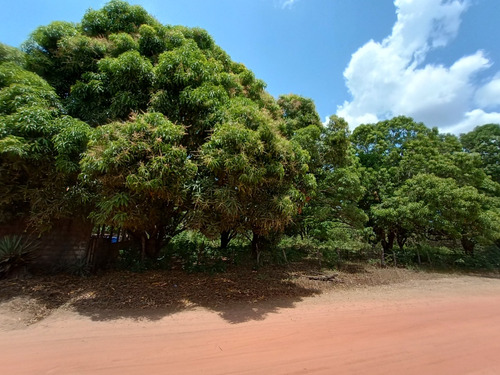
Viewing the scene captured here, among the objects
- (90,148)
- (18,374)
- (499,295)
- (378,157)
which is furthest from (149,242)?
(378,157)

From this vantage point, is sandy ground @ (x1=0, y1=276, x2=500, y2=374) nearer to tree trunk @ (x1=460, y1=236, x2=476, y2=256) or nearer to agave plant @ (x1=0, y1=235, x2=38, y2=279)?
agave plant @ (x1=0, y1=235, x2=38, y2=279)

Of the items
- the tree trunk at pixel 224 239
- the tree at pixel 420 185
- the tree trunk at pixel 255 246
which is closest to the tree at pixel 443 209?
the tree at pixel 420 185

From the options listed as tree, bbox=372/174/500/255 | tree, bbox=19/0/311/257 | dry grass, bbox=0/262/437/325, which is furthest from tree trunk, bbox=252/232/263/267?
tree, bbox=372/174/500/255

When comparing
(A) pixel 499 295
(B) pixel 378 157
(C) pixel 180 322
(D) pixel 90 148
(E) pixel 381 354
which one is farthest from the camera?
(B) pixel 378 157

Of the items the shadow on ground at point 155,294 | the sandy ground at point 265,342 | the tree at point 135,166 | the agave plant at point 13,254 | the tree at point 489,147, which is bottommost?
the sandy ground at point 265,342

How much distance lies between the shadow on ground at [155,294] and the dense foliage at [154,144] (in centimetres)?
142

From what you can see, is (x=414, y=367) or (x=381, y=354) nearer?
(x=414, y=367)

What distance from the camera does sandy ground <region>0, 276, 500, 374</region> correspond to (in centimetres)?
322

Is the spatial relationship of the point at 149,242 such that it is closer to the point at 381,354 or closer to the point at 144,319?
the point at 144,319

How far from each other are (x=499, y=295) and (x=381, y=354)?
7.64 meters

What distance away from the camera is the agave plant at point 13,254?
19.2 feet

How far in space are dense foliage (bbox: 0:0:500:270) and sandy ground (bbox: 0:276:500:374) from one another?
1963 mm

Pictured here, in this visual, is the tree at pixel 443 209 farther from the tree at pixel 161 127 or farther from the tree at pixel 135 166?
the tree at pixel 135 166

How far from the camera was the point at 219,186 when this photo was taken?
556 centimetres
